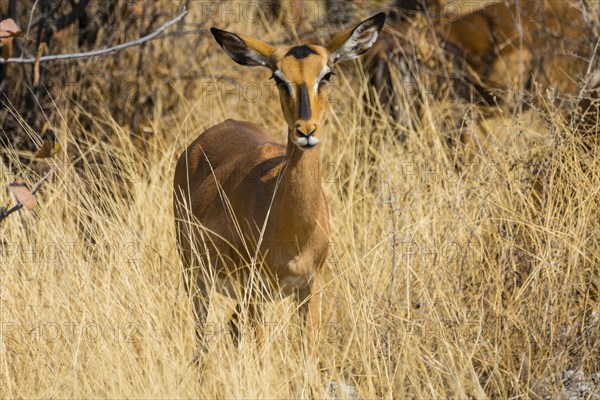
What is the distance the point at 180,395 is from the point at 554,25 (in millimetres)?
5322

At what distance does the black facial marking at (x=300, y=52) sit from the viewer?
15.5ft

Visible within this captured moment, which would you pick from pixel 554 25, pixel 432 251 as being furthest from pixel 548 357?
pixel 554 25

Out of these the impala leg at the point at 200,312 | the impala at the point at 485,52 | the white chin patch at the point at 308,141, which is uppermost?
the white chin patch at the point at 308,141

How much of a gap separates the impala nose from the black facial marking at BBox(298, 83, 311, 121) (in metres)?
0.05

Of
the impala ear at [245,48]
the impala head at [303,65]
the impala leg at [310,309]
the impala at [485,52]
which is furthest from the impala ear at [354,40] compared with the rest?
the impala at [485,52]

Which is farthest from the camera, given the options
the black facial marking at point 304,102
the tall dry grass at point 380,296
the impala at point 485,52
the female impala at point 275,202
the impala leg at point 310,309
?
the impala at point 485,52

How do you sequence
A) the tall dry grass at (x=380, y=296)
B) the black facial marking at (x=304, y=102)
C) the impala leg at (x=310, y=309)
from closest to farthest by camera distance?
the tall dry grass at (x=380, y=296)
the black facial marking at (x=304, y=102)
the impala leg at (x=310, y=309)

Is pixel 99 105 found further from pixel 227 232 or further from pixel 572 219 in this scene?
pixel 572 219

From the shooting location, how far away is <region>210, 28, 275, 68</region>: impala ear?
195 inches

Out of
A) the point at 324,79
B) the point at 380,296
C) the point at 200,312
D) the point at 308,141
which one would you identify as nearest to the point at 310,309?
the point at 380,296

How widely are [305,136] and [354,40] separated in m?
0.86

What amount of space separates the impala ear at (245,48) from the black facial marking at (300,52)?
0.16m

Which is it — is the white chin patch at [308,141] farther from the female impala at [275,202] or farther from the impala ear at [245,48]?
the impala ear at [245,48]

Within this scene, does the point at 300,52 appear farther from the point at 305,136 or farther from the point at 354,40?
the point at 305,136
